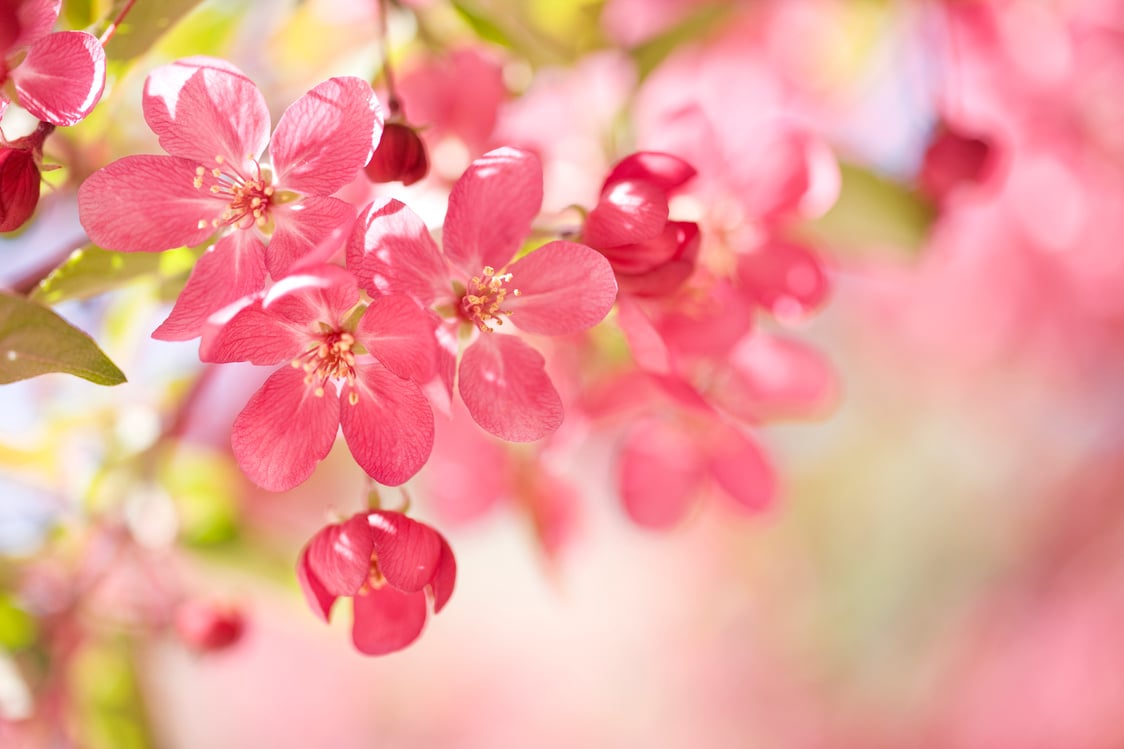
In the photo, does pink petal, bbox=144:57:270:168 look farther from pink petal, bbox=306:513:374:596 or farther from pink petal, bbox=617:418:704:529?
pink petal, bbox=617:418:704:529

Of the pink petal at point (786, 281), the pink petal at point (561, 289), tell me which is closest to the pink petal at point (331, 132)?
the pink petal at point (561, 289)

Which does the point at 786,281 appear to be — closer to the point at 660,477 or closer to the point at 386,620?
the point at 660,477

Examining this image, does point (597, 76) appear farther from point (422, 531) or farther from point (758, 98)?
point (422, 531)

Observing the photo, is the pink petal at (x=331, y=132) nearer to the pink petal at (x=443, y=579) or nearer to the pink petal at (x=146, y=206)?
the pink petal at (x=146, y=206)

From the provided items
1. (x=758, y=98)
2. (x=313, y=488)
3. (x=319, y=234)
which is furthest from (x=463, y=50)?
(x=313, y=488)

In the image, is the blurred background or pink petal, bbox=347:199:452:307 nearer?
pink petal, bbox=347:199:452:307

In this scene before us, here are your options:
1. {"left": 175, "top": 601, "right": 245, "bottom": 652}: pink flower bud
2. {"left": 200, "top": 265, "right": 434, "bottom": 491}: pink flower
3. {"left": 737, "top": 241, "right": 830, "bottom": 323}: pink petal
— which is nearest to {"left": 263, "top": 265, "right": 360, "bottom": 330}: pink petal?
{"left": 200, "top": 265, "right": 434, "bottom": 491}: pink flower

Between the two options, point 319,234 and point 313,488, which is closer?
point 319,234
